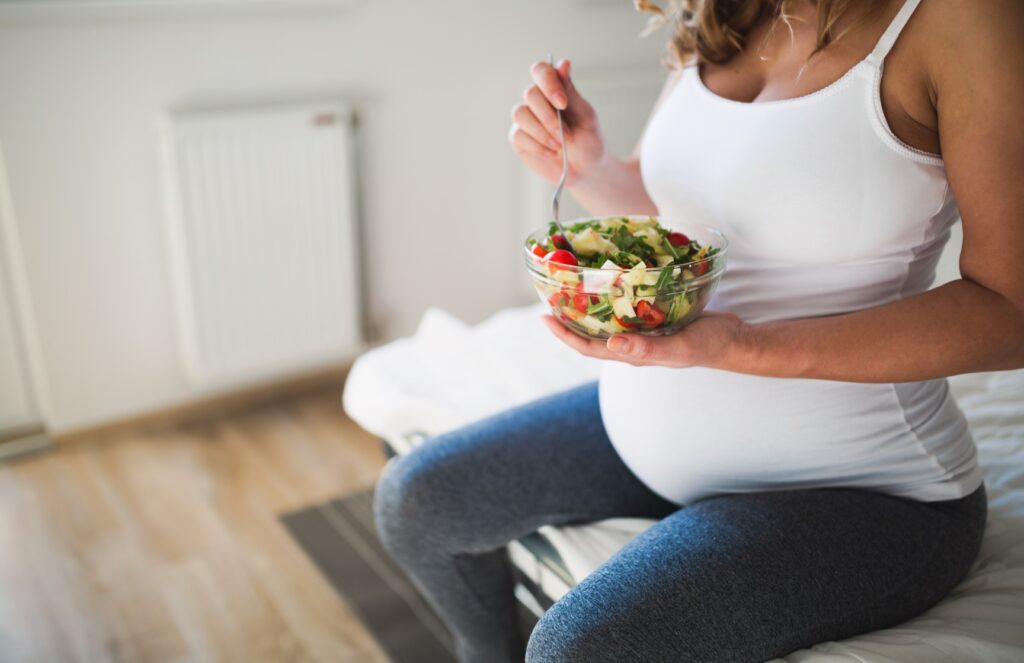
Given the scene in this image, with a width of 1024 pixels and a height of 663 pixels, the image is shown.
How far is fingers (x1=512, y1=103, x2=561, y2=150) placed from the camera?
1093 millimetres

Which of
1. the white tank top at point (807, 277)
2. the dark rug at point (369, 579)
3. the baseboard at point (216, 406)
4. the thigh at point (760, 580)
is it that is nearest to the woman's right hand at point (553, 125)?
the white tank top at point (807, 277)

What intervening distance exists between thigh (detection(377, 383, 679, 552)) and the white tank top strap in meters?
0.50

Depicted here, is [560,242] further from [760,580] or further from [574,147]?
[760,580]

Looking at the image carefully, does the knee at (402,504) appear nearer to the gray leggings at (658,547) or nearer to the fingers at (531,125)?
the gray leggings at (658,547)

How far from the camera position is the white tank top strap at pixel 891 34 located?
0.87 meters

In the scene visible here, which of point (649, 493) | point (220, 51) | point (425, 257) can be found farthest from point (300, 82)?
point (649, 493)

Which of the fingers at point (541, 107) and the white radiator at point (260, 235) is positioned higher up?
the fingers at point (541, 107)

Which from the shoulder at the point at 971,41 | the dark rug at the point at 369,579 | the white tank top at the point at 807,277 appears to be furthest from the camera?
the dark rug at the point at 369,579

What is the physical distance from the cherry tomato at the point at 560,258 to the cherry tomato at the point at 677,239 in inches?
4.0

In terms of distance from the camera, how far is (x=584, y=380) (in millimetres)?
1520

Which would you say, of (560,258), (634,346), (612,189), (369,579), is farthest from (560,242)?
(369,579)

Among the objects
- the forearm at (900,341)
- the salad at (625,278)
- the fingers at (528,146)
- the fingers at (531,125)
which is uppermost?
the fingers at (531,125)

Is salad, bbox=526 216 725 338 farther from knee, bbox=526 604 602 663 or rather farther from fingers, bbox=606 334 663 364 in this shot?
knee, bbox=526 604 602 663

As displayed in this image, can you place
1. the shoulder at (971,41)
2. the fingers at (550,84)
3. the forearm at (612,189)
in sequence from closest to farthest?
the shoulder at (971,41) < the fingers at (550,84) < the forearm at (612,189)
